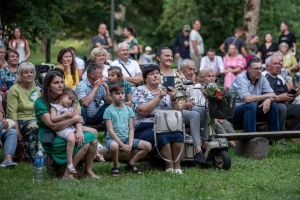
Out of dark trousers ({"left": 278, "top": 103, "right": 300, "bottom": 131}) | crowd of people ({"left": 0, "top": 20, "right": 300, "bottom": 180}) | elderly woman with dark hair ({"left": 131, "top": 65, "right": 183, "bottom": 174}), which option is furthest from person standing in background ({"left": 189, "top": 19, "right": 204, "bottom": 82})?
elderly woman with dark hair ({"left": 131, "top": 65, "right": 183, "bottom": 174})

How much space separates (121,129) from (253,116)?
2.83 metres

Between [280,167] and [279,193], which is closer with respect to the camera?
[279,193]

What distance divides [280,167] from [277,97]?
2097 millimetres

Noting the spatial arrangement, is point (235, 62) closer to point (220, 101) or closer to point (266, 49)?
point (266, 49)

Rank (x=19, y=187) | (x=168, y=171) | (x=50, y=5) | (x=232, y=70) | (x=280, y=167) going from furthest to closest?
(x=50, y=5) < (x=232, y=70) < (x=280, y=167) < (x=168, y=171) < (x=19, y=187)

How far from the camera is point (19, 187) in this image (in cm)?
857

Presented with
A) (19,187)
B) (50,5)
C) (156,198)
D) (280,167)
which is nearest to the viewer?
(156,198)

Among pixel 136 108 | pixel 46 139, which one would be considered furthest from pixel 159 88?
pixel 46 139

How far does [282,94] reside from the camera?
12336 mm

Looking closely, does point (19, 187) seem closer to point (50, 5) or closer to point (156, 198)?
point (156, 198)

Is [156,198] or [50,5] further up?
[50,5]

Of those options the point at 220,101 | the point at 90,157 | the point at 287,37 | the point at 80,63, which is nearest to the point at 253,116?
the point at 220,101

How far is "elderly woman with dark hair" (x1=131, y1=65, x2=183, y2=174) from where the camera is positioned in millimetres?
9688

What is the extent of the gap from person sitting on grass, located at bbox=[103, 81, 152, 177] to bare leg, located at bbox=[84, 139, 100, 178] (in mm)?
310
